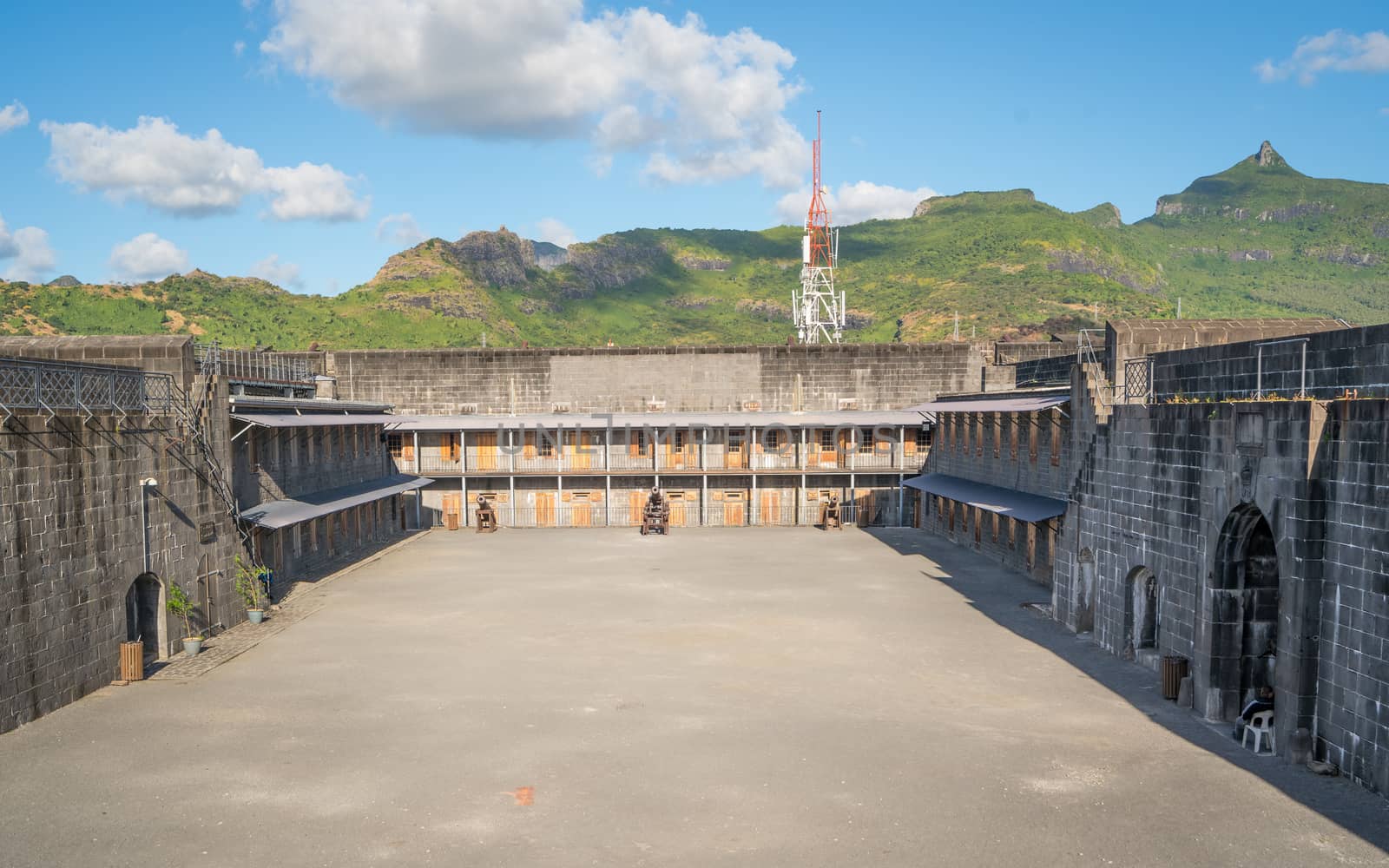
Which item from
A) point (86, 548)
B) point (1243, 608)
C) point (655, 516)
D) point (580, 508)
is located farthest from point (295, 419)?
point (1243, 608)

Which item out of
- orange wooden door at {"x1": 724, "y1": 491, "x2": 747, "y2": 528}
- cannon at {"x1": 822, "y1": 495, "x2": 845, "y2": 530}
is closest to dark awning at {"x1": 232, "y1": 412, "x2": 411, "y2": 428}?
orange wooden door at {"x1": 724, "y1": 491, "x2": 747, "y2": 528}

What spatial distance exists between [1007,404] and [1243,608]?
47.7 ft

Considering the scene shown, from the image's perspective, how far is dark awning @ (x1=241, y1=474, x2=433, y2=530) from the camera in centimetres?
2463

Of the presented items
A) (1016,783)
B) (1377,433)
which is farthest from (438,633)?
(1377,433)

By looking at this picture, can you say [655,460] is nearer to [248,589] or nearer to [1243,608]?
[248,589]

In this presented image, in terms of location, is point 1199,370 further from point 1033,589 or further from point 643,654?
point 643,654

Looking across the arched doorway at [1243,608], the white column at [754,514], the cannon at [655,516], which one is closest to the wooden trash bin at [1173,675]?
the arched doorway at [1243,608]

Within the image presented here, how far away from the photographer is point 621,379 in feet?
150

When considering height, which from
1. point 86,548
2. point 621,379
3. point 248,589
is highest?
point 621,379

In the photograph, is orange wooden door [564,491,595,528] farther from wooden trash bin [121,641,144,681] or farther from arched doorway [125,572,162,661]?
wooden trash bin [121,641,144,681]

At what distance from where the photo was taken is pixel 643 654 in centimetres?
2039

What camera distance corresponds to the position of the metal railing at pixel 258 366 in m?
32.3

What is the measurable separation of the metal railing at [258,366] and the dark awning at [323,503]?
4564mm

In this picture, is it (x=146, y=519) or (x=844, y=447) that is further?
(x=844, y=447)
